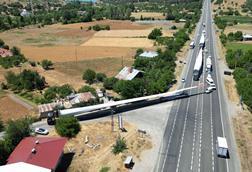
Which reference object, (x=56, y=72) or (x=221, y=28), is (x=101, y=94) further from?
(x=221, y=28)

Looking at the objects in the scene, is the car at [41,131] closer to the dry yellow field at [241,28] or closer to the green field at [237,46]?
the green field at [237,46]

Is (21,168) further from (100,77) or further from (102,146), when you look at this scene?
(100,77)

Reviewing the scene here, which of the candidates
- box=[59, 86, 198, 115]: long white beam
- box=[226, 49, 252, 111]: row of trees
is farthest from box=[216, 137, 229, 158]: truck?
box=[59, 86, 198, 115]: long white beam

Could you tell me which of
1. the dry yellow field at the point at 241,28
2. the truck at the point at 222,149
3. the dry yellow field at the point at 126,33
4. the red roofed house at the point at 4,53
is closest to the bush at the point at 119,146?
the truck at the point at 222,149

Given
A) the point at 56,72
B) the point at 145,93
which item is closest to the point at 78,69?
the point at 56,72

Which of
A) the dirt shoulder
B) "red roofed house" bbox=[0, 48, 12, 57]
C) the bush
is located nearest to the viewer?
the dirt shoulder

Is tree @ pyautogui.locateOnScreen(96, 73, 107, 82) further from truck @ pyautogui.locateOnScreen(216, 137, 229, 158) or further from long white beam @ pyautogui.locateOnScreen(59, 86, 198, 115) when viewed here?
truck @ pyautogui.locateOnScreen(216, 137, 229, 158)
